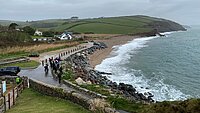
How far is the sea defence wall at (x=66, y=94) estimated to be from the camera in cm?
1887

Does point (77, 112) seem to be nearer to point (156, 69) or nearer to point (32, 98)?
point (32, 98)

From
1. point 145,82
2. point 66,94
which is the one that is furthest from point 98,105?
point 145,82

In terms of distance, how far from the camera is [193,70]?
51812mm

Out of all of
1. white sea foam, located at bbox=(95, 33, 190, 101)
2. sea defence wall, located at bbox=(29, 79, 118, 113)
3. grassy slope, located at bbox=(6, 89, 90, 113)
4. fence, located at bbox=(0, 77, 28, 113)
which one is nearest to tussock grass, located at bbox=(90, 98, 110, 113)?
sea defence wall, located at bbox=(29, 79, 118, 113)

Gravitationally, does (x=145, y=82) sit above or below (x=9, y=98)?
below

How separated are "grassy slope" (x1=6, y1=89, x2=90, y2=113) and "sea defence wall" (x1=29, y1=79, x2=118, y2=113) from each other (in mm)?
330

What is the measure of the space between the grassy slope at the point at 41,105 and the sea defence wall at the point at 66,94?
1.08 ft

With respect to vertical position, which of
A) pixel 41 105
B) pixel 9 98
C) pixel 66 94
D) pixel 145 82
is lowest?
pixel 145 82

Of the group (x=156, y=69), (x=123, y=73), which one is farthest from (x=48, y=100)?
(x=156, y=69)

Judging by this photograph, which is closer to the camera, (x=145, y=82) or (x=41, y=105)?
(x=41, y=105)

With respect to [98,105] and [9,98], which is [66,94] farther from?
[98,105]

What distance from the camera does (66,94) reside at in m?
22.1

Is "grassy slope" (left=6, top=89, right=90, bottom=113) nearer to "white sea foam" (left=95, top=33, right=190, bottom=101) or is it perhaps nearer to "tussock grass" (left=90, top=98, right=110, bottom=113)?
"tussock grass" (left=90, top=98, right=110, bottom=113)

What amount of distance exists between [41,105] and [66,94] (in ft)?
6.21
